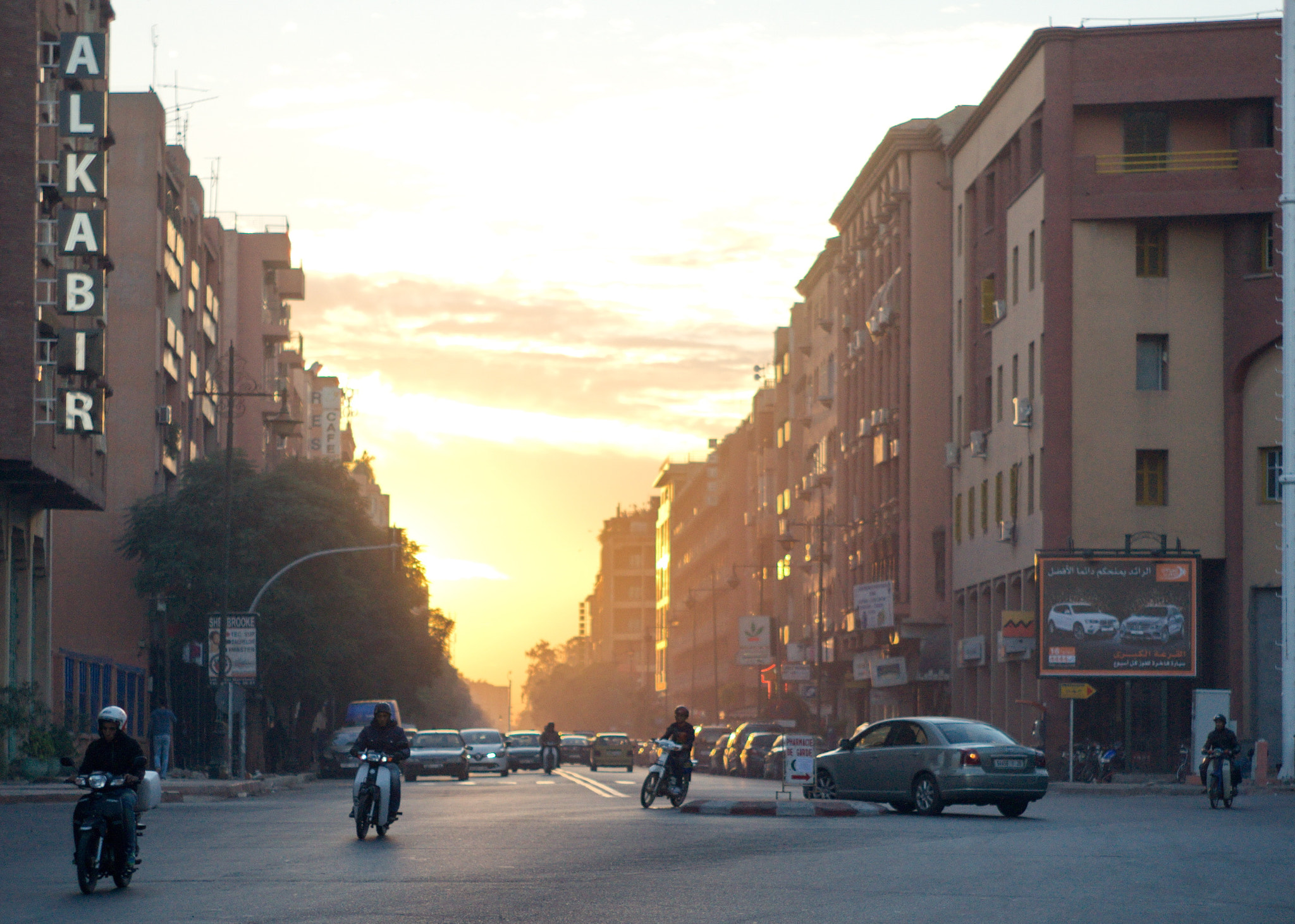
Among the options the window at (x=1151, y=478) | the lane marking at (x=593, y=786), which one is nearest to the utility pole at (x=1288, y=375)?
the window at (x=1151, y=478)

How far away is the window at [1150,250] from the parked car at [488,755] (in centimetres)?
2300

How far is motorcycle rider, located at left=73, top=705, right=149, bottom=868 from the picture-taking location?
1551 cm

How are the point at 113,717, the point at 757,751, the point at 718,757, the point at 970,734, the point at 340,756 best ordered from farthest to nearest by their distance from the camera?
1. the point at 718,757
2. the point at 757,751
3. the point at 340,756
4. the point at 970,734
5. the point at 113,717

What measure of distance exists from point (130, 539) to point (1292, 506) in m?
34.0

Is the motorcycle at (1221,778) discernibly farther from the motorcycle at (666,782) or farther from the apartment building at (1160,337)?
the apartment building at (1160,337)

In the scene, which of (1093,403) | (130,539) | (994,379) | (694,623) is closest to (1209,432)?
(1093,403)

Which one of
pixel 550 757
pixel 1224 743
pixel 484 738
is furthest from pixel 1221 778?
pixel 550 757

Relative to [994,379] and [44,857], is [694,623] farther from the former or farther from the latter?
[44,857]

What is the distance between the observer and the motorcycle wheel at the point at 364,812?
21703 millimetres

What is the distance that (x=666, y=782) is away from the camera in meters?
29.6

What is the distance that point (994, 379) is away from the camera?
5969cm

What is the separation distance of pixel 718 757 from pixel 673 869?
48.3 meters

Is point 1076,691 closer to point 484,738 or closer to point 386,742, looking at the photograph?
point 484,738

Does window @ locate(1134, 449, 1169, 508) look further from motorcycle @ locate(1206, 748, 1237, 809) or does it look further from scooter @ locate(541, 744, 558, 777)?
motorcycle @ locate(1206, 748, 1237, 809)
